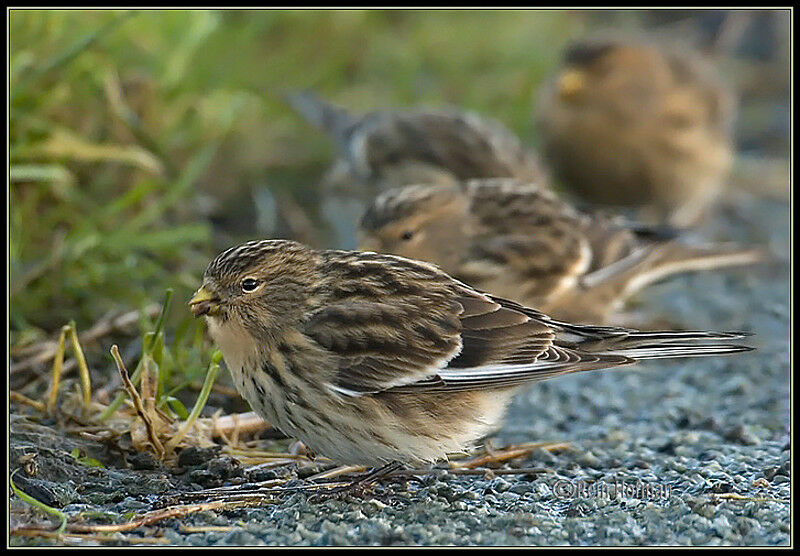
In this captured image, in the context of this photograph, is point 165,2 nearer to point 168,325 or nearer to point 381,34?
point 168,325

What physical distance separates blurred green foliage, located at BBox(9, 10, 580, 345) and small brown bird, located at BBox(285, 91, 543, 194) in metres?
0.85

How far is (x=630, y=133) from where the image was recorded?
Answer: 9430mm

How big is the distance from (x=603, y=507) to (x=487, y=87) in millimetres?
6639

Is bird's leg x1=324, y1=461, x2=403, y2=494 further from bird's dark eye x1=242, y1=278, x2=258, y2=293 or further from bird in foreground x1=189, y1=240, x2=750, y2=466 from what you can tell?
bird's dark eye x1=242, y1=278, x2=258, y2=293

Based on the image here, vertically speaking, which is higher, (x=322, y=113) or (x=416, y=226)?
(x=322, y=113)

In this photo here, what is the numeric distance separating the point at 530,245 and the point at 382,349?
227cm

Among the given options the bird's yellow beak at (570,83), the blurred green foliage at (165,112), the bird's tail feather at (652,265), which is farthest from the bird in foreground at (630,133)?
the bird's tail feather at (652,265)

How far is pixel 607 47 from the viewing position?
375 inches

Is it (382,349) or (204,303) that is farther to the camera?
(204,303)

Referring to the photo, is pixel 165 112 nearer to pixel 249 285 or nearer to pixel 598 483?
pixel 249 285

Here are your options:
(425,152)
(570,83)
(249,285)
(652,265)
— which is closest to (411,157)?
(425,152)

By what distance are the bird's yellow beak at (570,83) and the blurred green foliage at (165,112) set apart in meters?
0.96

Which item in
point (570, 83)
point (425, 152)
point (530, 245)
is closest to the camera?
point (530, 245)

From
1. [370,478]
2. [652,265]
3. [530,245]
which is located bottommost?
[370,478]
